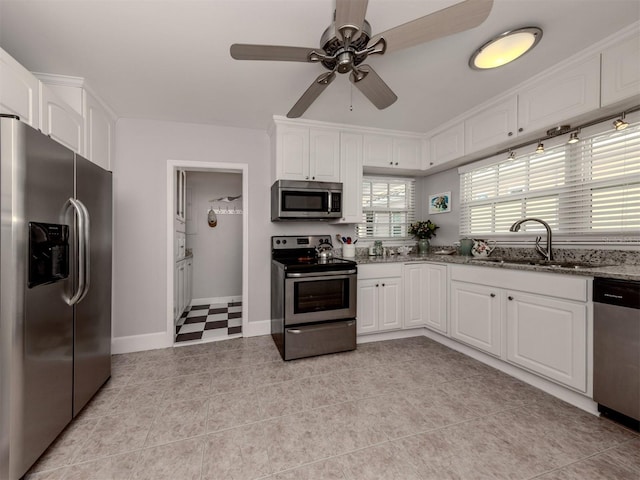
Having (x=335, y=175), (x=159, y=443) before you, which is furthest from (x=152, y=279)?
(x=335, y=175)

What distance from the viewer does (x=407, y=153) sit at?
331 cm

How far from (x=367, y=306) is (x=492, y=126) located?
2.16 meters

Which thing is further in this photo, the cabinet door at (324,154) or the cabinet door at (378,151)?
the cabinet door at (378,151)

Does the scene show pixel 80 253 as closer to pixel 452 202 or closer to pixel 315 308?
pixel 315 308

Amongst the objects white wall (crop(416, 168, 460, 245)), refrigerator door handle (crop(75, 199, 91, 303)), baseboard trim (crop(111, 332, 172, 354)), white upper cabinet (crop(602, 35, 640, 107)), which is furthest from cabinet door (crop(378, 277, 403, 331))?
refrigerator door handle (crop(75, 199, 91, 303))

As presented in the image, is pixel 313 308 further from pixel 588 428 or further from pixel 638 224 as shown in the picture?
pixel 638 224

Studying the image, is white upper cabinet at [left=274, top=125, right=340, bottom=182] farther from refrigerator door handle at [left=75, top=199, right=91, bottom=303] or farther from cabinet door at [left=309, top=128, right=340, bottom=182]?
refrigerator door handle at [left=75, top=199, right=91, bottom=303]

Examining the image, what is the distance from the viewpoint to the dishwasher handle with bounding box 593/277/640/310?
4.79 feet

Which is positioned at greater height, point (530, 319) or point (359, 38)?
point (359, 38)

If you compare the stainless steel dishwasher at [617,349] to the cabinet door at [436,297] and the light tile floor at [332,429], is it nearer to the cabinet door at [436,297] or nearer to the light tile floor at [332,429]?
the light tile floor at [332,429]

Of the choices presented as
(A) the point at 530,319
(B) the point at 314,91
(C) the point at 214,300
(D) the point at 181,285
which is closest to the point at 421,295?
(A) the point at 530,319

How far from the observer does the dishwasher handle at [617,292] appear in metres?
1.46

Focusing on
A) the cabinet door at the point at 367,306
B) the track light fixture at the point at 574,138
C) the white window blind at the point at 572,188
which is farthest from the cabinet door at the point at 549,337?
the track light fixture at the point at 574,138

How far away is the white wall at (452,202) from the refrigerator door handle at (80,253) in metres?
3.60
